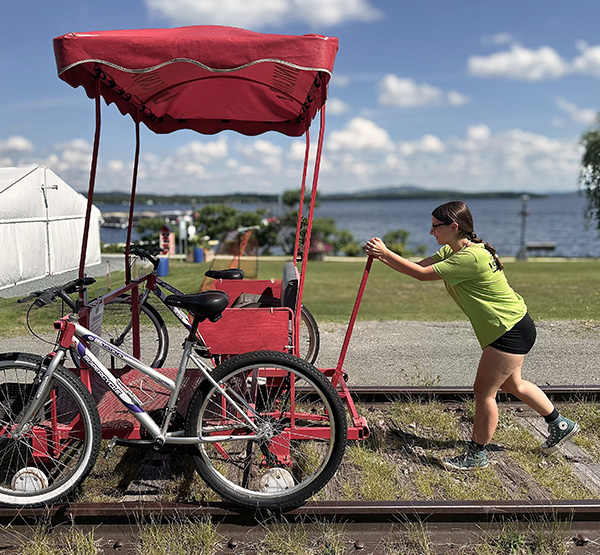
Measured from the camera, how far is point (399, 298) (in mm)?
13305

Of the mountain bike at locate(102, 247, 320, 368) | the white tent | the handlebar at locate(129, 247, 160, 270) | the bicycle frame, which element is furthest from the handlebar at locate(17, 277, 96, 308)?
the white tent

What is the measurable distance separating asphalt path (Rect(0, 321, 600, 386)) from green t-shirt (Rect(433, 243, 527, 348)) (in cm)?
189

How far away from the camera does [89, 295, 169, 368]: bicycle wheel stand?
188 inches

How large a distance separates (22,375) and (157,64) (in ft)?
6.45

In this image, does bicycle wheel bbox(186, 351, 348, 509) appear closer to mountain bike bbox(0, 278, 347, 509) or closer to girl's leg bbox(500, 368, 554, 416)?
mountain bike bbox(0, 278, 347, 509)

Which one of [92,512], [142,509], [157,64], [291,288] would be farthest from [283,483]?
[157,64]

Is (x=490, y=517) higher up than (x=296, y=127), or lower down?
lower down

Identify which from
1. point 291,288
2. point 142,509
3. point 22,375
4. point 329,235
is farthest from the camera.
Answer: point 329,235

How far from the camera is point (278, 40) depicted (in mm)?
2861

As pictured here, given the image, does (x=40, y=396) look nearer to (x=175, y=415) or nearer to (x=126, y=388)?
(x=126, y=388)

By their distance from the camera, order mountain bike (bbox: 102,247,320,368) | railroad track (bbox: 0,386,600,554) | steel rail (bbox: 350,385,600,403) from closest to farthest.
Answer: railroad track (bbox: 0,386,600,554) → mountain bike (bbox: 102,247,320,368) → steel rail (bbox: 350,385,600,403)

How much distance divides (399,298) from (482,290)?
387 inches

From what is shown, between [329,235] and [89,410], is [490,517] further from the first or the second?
[329,235]

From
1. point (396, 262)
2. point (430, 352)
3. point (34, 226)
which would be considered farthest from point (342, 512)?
point (34, 226)
